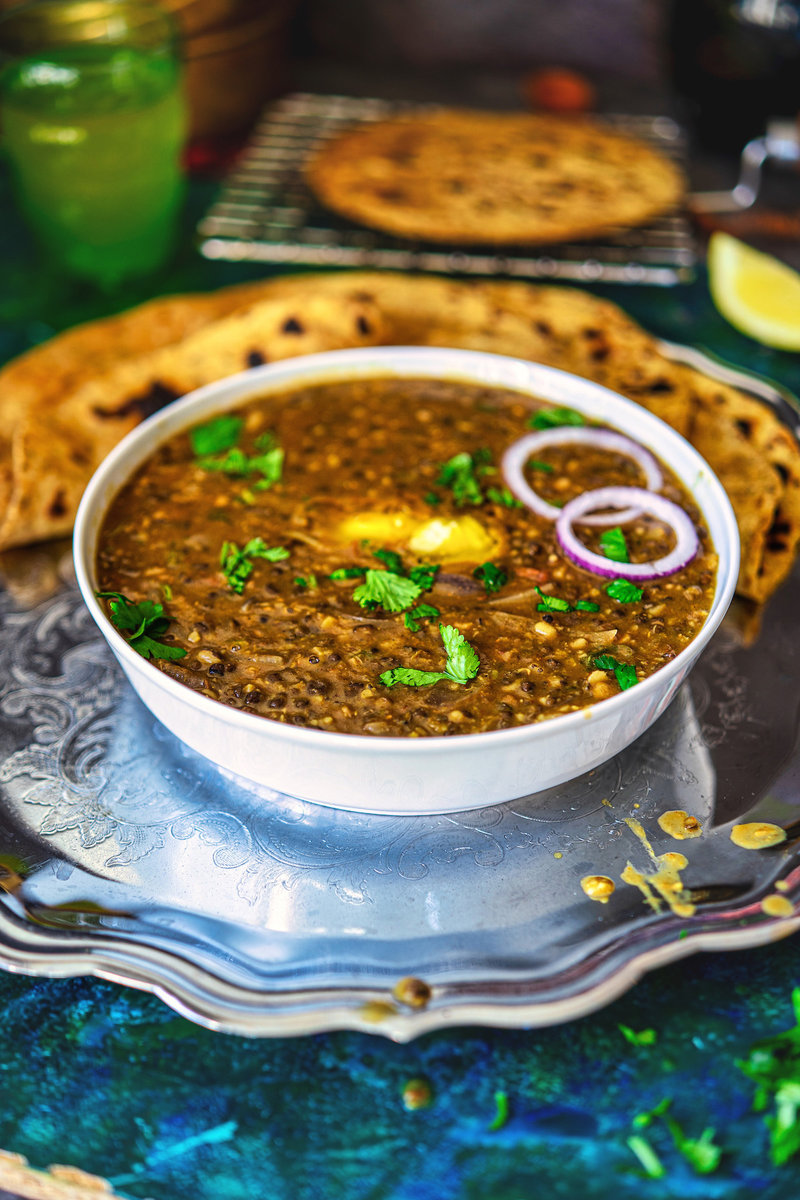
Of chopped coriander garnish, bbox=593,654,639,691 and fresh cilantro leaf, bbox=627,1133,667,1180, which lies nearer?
fresh cilantro leaf, bbox=627,1133,667,1180

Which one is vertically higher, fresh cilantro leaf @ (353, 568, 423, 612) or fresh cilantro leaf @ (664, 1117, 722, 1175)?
fresh cilantro leaf @ (353, 568, 423, 612)

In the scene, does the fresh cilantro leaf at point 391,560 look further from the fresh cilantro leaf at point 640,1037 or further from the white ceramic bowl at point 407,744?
the fresh cilantro leaf at point 640,1037

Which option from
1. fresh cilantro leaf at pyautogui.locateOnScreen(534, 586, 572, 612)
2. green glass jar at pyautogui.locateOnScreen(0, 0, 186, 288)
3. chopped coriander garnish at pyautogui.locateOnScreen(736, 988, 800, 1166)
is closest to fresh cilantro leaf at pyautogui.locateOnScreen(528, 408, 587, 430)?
fresh cilantro leaf at pyautogui.locateOnScreen(534, 586, 572, 612)

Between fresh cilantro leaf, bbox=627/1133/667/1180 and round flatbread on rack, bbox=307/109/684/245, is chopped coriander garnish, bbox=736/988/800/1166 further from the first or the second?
round flatbread on rack, bbox=307/109/684/245

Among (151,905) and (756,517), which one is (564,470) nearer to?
(756,517)

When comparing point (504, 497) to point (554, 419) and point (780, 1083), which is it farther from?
point (780, 1083)

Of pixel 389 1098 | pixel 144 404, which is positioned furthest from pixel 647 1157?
pixel 144 404

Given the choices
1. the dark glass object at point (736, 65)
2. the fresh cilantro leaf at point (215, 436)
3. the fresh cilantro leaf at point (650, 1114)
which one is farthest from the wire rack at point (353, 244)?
the fresh cilantro leaf at point (650, 1114)
